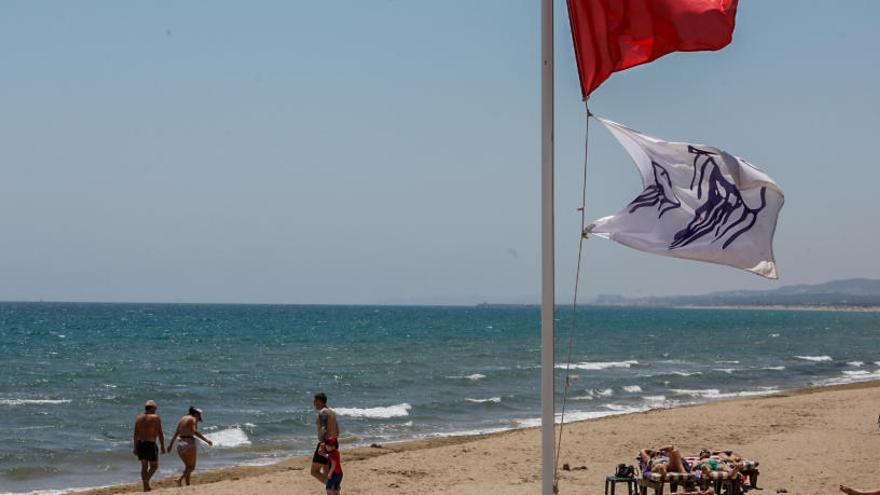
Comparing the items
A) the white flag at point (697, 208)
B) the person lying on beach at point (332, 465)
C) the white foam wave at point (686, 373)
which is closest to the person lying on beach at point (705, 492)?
the person lying on beach at point (332, 465)

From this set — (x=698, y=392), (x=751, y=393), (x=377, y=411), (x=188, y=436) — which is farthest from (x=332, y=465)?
(x=751, y=393)

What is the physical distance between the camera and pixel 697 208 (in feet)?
24.0

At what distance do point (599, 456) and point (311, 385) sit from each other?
2145 cm

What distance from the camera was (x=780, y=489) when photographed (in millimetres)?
13875

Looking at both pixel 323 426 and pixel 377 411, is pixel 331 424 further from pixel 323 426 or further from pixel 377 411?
pixel 377 411

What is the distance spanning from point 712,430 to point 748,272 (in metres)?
15.6

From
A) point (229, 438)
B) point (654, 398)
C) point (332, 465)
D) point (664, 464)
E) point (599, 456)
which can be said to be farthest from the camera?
point (654, 398)

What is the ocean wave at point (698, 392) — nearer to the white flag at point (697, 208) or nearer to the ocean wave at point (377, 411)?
the ocean wave at point (377, 411)

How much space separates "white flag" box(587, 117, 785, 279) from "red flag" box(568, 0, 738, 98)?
46 cm

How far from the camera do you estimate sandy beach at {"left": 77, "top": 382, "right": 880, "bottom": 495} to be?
49.4 feet

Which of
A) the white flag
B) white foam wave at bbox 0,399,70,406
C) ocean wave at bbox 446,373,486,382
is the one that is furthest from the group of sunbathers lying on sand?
ocean wave at bbox 446,373,486,382

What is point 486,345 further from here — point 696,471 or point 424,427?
point 696,471

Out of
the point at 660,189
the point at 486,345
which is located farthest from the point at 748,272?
the point at 486,345

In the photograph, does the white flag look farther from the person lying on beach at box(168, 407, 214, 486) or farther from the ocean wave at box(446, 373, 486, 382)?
the ocean wave at box(446, 373, 486, 382)
